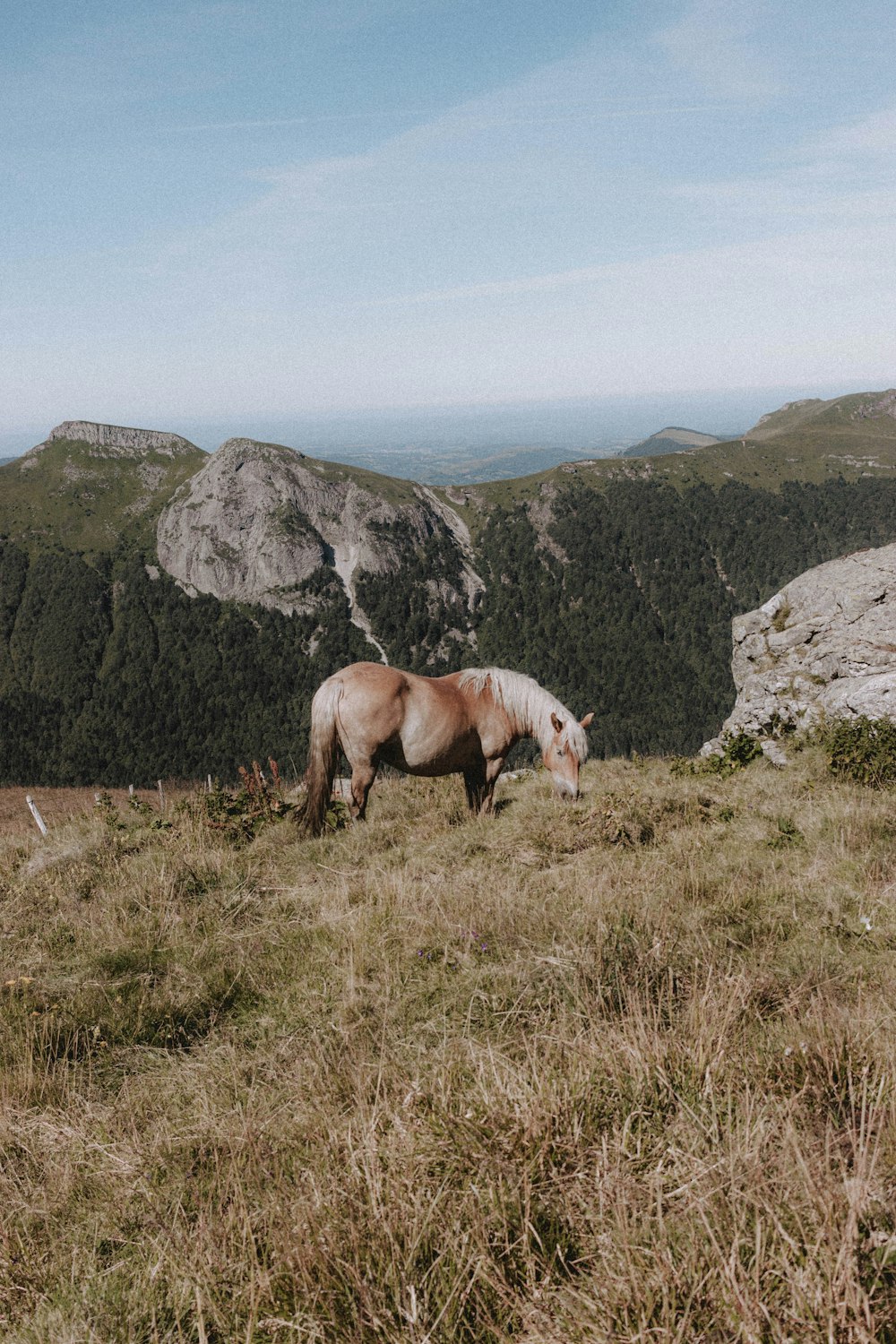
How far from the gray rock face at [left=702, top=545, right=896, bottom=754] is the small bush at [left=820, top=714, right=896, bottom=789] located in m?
0.62

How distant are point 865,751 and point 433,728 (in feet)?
22.6

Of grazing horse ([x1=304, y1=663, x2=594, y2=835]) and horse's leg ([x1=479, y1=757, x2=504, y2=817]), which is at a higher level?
grazing horse ([x1=304, y1=663, x2=594, y2=835])

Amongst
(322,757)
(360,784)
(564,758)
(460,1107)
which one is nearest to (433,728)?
(360,784)

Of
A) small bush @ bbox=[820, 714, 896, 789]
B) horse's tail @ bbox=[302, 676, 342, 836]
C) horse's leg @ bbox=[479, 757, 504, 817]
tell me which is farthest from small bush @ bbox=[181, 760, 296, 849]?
small bush @ bbox=[820, 714, 896, 789]

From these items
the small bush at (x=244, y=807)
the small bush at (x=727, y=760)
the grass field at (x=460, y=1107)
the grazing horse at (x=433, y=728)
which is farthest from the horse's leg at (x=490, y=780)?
the small bush at (x=727, y=760)

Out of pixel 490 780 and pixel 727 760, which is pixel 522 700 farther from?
pixel 727 760

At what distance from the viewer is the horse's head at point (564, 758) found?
10.0 metres

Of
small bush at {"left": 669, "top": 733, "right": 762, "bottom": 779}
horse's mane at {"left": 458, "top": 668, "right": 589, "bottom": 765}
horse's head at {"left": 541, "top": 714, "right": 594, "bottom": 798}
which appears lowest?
small bush at {"left": 669, "top": 733, "right": 762, "bottom": 779}

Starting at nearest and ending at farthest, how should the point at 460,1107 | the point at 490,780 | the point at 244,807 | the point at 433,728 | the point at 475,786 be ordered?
the point at 460,1107, the point at 433,728, the point at 244,807, the point at 490,780, the point at 475,786

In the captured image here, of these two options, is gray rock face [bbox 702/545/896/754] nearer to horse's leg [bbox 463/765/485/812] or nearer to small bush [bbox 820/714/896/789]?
small bush [bbox 820/714/896/789]

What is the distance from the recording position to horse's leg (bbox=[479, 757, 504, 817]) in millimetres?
10547

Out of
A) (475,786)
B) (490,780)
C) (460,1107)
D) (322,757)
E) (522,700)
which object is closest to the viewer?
(460,1107)

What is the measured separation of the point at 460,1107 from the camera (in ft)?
9.56

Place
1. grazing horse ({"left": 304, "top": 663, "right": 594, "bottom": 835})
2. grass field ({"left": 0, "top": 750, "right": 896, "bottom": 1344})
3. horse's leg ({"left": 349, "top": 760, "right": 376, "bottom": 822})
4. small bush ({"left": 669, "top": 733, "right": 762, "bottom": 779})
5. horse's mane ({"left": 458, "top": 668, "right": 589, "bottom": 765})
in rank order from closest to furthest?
1. grass field ({"left": 0, "top": 750, "right": 896, "bottom": 1344})
2. grazing horse ({"left": 304, "top": 663, "right": 594, "bottom": 835})
3. horse's leg ({"left": 349, "top": 760, "right": 376, "bottom": 822})
4. horse's mane ({"left": 458, "top": 668, "right": 589, "bottom": 765})
5. small bush ({"left": 669, "top": 733, "right": 762, "bottom": 779})
